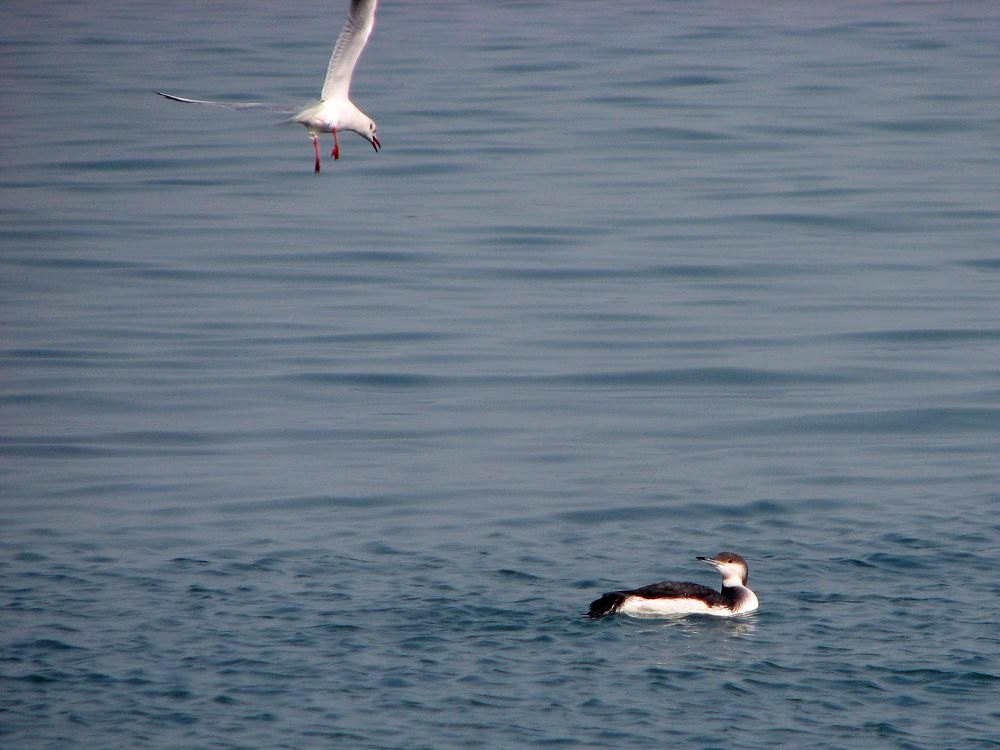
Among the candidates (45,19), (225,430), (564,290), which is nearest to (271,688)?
(225,430)

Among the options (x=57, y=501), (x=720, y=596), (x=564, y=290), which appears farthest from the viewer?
(x=564, y=290)

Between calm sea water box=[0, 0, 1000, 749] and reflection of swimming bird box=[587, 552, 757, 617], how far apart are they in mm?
130

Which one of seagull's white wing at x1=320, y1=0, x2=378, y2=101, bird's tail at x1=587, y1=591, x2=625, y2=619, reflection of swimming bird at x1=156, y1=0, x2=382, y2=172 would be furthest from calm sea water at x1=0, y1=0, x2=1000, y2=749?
seagull's white wing at x1=320, y1=0, x2=378, y2=101

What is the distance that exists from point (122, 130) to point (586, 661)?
85.5ft

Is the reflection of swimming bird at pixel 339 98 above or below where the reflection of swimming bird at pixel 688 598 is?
above

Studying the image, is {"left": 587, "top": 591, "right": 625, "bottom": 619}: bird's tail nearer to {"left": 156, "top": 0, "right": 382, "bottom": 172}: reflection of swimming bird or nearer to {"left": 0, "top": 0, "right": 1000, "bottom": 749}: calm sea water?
{"left": 0, "top": 0, "right": 1000, "bottom": 749}: calm sea water

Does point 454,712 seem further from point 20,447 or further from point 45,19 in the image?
point 45,19

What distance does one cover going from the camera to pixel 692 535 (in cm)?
1384

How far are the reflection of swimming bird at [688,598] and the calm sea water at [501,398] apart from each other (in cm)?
13

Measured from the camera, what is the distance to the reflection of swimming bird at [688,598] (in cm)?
1125

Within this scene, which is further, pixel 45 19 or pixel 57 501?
pixel 45 19

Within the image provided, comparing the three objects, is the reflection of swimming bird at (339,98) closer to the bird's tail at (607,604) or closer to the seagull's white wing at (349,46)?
the seagull's white wing at (349,46)

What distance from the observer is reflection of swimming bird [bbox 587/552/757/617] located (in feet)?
36.9

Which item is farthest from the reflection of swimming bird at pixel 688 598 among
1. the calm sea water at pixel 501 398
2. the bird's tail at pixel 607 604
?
the calm sea water at pixel 501 398
